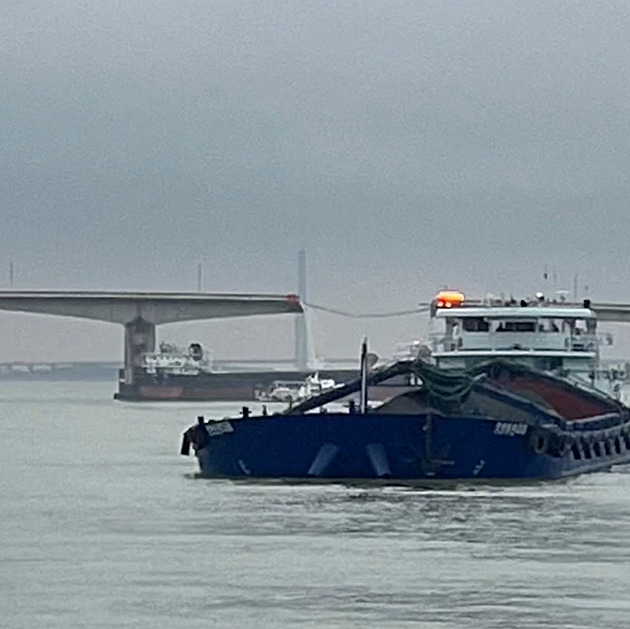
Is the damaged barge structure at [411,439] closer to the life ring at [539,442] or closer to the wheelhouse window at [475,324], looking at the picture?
the life ring at [539,442]

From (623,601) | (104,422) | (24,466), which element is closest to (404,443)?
(24,466)

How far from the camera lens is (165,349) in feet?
535

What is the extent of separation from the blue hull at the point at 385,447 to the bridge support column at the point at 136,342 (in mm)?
99255

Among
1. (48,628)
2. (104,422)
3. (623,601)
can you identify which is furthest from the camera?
(104,422)

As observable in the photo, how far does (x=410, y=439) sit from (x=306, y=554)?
12907 millimetres

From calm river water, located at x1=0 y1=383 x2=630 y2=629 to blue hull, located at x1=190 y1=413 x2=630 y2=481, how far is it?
0.65 metres

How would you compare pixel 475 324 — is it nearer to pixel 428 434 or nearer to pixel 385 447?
pixel 385 447

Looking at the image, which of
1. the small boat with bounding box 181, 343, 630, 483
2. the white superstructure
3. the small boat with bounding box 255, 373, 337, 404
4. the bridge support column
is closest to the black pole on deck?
the small boat with bounding box 181, 343, 630, 483

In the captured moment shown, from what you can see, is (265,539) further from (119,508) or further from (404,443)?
(404,443)

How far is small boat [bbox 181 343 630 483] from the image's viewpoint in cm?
4603

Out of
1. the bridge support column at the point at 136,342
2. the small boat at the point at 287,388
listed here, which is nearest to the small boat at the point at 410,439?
the small boat at the point at 287,388

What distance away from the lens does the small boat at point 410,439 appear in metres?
46.0

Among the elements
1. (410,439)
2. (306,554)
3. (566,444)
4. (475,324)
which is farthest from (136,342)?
(306,554)

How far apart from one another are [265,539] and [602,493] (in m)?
11.8
